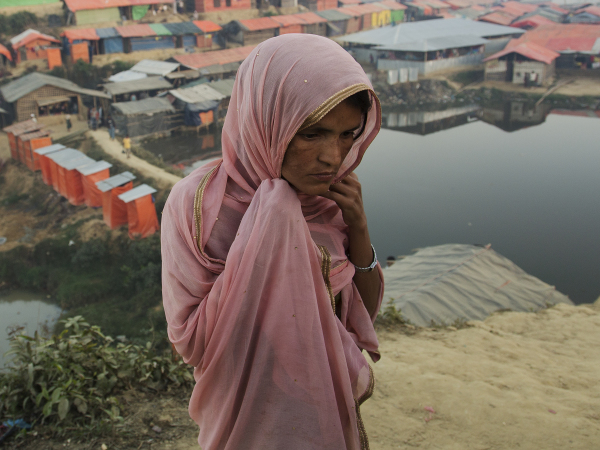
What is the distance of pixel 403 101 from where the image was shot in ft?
78.8

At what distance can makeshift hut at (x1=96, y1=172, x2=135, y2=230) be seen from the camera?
498 inches

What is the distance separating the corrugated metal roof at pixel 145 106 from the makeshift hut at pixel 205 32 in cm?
735

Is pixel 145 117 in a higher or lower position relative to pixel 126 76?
lower

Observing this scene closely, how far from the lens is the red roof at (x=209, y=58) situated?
878 inches

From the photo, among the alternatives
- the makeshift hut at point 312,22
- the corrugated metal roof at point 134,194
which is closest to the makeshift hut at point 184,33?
the makeshift hut at point 312,22

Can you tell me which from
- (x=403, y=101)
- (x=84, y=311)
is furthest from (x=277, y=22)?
(x=84, y=311)

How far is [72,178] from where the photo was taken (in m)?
13.9

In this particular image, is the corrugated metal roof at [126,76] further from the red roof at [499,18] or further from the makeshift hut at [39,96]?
the red roof at [499,18]

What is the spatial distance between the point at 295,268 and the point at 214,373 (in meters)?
0.32

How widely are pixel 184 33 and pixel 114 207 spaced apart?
14584mm

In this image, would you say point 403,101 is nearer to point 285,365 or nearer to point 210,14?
point 210,14

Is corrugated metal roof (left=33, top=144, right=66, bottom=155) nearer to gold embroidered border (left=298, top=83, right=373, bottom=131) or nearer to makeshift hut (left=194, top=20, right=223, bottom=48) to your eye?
makeshift hut (left=194, top=20, right=223, bottom=48)

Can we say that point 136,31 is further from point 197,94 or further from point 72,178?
point 72,178

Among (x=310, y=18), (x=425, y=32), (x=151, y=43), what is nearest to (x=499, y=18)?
(x=425, y=32)
